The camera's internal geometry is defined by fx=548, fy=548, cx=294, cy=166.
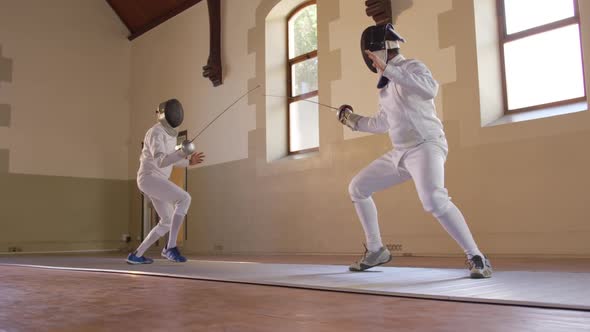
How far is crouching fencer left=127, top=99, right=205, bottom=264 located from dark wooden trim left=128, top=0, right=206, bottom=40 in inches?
148

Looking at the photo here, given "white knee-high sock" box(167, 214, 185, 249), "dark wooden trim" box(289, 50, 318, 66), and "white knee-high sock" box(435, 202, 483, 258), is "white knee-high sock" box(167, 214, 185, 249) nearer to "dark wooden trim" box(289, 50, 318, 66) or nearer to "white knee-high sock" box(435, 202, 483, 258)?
"white knee-high sock" box(435, 202, 483, 258)

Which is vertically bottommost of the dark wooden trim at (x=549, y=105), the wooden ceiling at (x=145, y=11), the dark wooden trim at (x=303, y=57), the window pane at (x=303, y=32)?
the dark wooden trim at (x=549, y=105)

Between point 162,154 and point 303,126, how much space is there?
7.93 feet

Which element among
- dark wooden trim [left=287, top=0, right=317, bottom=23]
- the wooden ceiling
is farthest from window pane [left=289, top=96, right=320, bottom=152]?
the wooden ceiling

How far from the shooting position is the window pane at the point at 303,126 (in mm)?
6045

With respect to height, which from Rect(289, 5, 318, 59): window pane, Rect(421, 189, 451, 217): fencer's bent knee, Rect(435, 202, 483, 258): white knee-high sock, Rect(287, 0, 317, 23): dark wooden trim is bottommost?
→ Rect(435, 202, 483, 258): white knee-high sock

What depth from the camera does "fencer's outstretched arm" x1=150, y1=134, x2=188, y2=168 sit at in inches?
156

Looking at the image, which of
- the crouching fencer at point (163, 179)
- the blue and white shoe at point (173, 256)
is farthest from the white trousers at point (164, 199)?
the blue and white shoe at point (173, 256)

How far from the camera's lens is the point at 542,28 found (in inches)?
170

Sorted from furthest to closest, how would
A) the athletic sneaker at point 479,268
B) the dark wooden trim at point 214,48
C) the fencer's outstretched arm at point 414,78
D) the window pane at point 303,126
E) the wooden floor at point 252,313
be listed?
the dark wooden trim at point 214,48
the window pane at point 303,126
the fencer's outstretched arm at point 414,78
the athletic sneaker at point 479,268
the wooden floor at point 252,313

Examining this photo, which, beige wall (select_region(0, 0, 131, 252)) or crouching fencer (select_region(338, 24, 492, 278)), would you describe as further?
beige wall (select_region(0, 0, 131, 252))

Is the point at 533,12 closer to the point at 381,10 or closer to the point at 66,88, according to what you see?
the point at 381,10

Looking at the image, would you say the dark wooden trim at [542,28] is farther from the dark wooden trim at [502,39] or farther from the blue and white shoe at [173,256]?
the blue and white shoe at [173,256]

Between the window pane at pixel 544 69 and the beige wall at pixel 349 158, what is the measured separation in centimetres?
25
